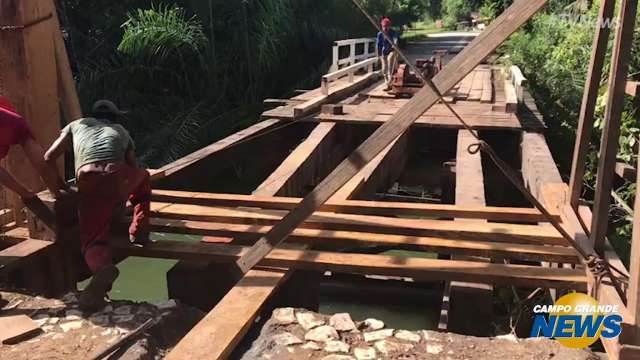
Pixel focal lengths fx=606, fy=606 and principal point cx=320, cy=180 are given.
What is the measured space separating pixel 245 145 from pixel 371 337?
4467 millimetres

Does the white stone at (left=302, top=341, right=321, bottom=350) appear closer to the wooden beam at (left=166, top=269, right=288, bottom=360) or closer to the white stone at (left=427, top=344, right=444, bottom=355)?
the wooden beam at (left=166, top=269, right=288, bottom=360)

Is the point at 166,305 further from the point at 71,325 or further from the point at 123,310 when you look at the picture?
the point at 71,325

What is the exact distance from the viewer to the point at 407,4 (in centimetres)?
3334

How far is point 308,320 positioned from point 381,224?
118 centimetres

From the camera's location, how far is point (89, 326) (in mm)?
2988

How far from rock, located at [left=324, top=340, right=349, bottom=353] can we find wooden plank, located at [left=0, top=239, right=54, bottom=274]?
6.44 feet

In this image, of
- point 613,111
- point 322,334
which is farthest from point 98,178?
point 613,111

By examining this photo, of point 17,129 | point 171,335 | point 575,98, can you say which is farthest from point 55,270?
point 575,98

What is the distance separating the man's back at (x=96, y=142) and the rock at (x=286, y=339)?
149 cm

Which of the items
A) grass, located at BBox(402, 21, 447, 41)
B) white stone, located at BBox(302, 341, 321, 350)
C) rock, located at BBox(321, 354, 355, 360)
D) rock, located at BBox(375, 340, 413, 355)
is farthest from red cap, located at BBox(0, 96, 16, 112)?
grass, located at BBox(402, 21, 447, 41)

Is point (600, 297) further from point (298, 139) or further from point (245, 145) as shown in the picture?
point (298, 139)

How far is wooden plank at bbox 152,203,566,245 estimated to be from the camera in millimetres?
3695

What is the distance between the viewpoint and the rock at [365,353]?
258 centimetres

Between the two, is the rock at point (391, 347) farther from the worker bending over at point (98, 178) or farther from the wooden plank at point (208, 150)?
the wooden plank at point (208, 150)
